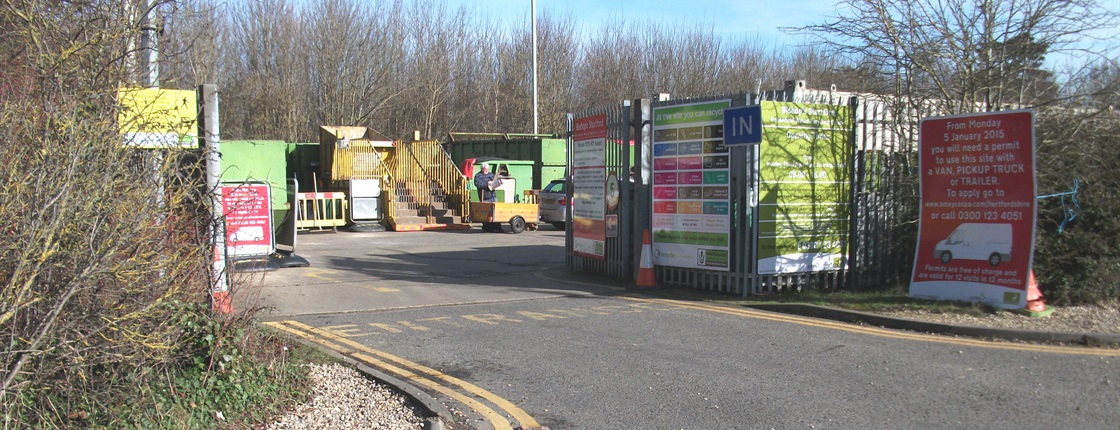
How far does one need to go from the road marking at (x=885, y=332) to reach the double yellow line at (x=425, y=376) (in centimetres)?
437

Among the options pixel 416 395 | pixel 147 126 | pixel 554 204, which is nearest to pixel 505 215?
pixel 554 204

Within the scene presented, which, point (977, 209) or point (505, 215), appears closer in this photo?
point (977, 209)

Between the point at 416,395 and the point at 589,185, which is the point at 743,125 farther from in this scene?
the point at 416,395

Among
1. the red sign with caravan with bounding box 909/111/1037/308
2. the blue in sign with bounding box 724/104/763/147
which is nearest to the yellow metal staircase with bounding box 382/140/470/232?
the blue in sign with bounding box 724/104/763/147

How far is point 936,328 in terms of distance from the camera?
9.22 m

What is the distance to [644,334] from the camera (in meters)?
9.01

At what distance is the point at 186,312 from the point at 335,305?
5573mm

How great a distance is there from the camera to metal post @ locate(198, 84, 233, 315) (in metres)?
5.69

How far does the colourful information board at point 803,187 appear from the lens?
37.2ft

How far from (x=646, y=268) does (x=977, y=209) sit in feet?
14.6

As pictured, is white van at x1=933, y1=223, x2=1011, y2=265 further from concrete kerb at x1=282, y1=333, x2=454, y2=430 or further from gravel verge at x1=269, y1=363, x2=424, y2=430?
gravel verge at x1=269, y1=363, x2=424, y2=430

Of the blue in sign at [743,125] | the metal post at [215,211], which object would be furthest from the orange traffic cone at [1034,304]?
the metal post at [215,211]

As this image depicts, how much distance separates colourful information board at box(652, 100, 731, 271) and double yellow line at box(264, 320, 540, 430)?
5286mm

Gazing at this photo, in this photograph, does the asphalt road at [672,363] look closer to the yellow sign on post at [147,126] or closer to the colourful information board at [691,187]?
the colourful information board at [691,187]
